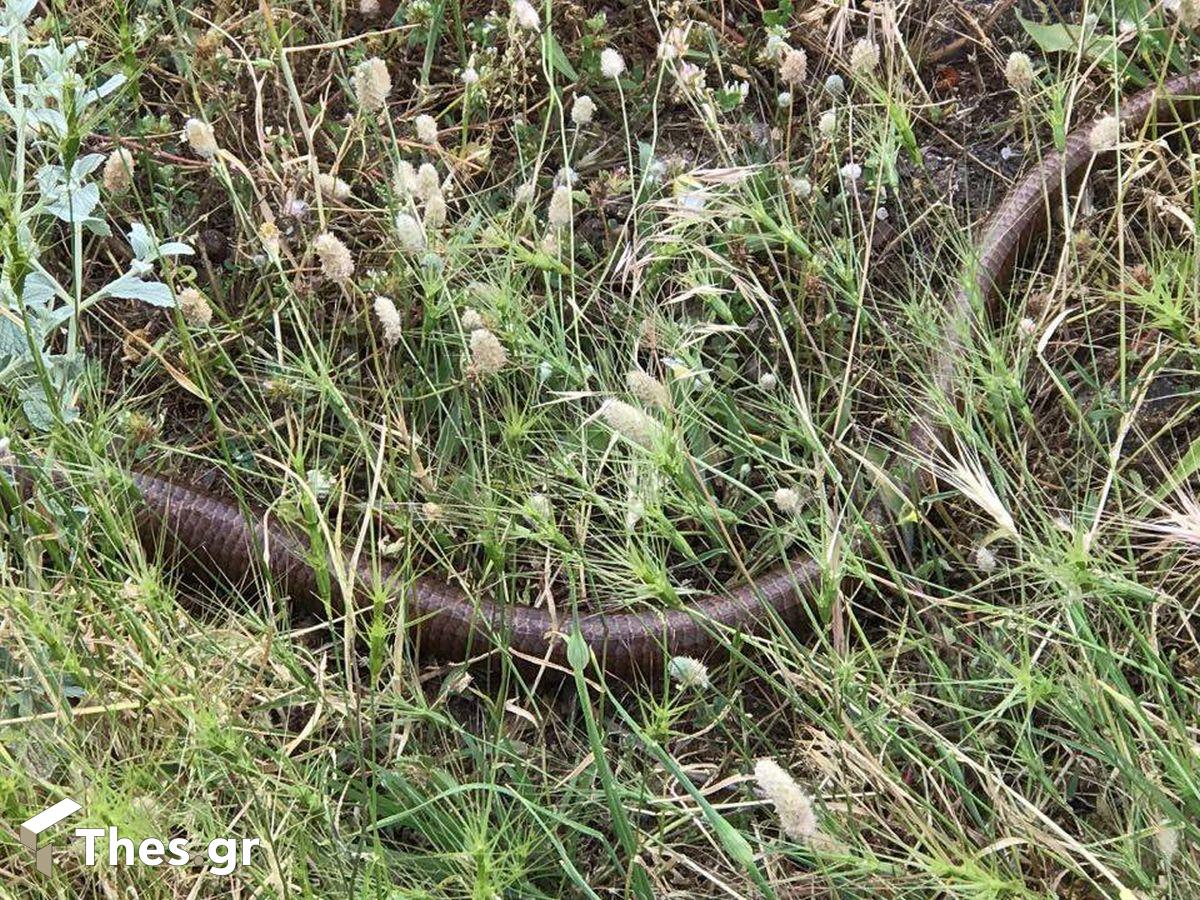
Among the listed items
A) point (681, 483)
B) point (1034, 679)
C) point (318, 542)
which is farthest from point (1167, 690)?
point (318, 542)

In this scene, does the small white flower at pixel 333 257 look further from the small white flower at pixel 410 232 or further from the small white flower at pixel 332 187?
the small white flower at pixel 332 187

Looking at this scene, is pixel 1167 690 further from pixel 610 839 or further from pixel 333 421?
pixel 333 421

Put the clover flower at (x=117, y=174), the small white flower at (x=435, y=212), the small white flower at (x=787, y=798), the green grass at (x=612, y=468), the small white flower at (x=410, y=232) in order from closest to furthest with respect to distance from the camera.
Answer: the small white flower at (x=787, y=798)
the green grass at (x=612, y=468)
the small white flower at (x=410, y=232)
the small white flower at (x=435, y=212)
the clover flower at (x=117, y=174)

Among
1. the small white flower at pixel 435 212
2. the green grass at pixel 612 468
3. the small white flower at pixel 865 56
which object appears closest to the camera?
the green grass at pixel 612 468

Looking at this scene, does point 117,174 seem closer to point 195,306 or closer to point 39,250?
point 39,250

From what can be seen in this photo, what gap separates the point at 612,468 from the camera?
2.74 m

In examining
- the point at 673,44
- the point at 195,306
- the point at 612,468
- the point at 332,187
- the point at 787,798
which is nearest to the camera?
the point at 787,798

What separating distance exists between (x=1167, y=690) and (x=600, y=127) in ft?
5.99

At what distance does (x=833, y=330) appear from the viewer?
314 cm

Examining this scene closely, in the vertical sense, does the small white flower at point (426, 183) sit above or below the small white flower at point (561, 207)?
above

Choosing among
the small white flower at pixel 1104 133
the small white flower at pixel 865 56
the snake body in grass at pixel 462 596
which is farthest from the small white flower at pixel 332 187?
the small white flower at pixel 1104 133

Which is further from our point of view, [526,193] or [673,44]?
[673,44]

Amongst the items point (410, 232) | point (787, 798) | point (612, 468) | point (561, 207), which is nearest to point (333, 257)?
point (410, 232)

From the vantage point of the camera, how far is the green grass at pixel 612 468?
2295 mm
